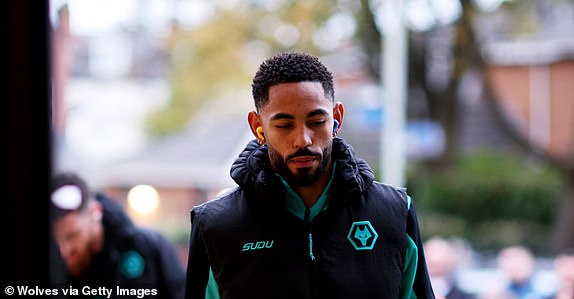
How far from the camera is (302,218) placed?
2.14 m

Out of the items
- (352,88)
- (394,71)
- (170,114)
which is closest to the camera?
(394,71)

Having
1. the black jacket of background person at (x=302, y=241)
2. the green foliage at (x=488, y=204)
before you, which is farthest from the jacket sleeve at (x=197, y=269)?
the green foliage at (x=488, y=204)

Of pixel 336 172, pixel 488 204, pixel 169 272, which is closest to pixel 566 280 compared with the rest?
pixel 169 272

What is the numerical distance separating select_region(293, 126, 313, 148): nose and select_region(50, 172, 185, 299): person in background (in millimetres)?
1539

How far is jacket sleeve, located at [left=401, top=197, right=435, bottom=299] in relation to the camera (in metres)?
2.17

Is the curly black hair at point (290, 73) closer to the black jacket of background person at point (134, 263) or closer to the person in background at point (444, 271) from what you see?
A: the black jacket of background person at point (134, 263)

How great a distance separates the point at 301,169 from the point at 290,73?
229 millimetres

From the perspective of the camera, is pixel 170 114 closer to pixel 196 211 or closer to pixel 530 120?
pixel 530 120

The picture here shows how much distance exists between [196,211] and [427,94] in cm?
1151

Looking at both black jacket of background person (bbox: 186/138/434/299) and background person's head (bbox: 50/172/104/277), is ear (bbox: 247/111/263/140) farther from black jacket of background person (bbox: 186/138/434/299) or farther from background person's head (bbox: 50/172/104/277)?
background person's head (bbox: 50/172/104/277)

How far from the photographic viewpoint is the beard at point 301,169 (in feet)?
6.79

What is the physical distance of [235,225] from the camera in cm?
218

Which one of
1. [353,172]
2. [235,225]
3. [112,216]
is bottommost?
[112,216]

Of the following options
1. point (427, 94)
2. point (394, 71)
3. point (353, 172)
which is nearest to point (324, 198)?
point (353, 172)
